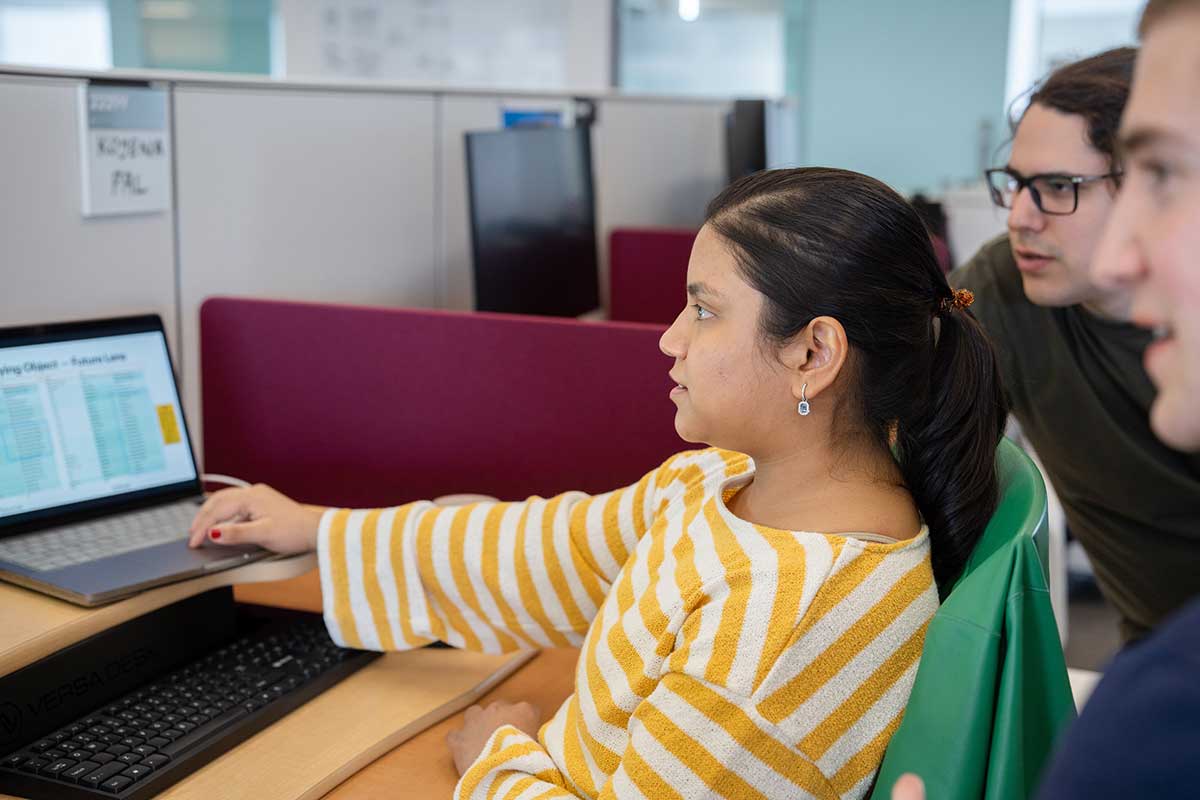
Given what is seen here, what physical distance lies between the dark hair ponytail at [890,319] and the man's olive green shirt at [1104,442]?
44 cm

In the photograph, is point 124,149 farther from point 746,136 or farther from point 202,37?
point 202,37

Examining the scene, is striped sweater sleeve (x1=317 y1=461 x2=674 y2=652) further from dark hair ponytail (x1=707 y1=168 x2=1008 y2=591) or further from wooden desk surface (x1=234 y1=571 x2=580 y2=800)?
dark hair ponytail (x1=707 y1=168 x2=1008 y2=591)

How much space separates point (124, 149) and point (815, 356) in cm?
86

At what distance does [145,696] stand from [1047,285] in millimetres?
972

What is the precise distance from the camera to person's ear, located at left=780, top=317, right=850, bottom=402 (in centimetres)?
90

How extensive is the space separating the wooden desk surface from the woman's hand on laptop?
0.41 feet

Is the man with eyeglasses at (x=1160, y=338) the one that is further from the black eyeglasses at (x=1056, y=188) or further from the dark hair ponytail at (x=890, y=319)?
the black eyeglasses at (x=1056, y=188)

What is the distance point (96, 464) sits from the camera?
1.24m

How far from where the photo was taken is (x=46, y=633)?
0.98 metres

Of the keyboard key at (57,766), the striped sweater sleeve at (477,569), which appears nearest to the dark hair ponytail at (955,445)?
the striped sweater sleeve at (477,569)

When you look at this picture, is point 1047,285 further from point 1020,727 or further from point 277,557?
point 277,557

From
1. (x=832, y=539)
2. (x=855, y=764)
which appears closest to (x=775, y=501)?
(x=832, y=539)

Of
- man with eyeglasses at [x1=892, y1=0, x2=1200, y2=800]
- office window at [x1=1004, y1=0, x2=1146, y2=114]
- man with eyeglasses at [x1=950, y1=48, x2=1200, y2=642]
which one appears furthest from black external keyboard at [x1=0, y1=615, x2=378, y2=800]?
office window at [x1=1004, y1=0, x2=1146, y2=114]

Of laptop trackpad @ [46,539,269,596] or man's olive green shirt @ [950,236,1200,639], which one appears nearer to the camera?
laptop trackpad @ [46,539,269,596]
